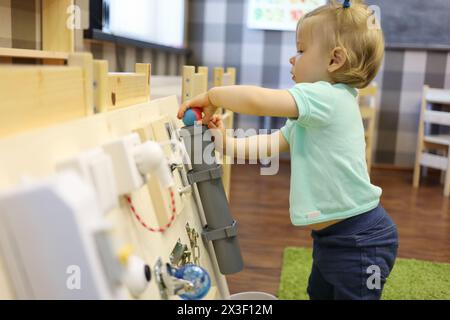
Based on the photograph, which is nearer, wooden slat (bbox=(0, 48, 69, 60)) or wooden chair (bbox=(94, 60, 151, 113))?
wooden chair (bbox=(94, 60, 151, 113))

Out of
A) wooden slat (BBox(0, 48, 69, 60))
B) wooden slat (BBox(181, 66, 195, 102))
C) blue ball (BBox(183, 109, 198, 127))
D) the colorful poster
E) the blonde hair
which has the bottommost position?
blue ball (BBox(183, 109, 198, 127))

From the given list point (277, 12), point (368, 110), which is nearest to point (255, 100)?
point (368, 110)

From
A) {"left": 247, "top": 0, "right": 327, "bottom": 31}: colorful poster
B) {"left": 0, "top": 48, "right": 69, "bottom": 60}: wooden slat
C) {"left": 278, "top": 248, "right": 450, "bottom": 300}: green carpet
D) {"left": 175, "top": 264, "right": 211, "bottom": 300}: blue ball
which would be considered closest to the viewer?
{"left": 175, "top": 264, "right": 211, "bottom": 300}: blue ball

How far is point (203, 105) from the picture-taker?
0.92 metres

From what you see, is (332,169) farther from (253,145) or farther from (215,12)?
(215,12)

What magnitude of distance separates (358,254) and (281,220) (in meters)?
1.46

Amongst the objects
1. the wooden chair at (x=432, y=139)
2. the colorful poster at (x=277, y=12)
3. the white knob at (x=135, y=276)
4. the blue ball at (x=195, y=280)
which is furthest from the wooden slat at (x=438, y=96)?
the white knob at (x=135, y=276)

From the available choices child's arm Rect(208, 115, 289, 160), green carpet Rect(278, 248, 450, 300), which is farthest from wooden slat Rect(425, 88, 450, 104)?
child's arm Rect(208, 115, 289, 160)

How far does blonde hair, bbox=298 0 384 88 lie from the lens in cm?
95

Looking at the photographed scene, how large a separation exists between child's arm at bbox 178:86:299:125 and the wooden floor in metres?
0.89

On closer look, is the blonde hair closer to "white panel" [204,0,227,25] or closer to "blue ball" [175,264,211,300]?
"blue ball" [175,264,211,300]

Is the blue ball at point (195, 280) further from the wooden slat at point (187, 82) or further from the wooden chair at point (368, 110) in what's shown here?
the wooden chair at point (368, 110)
